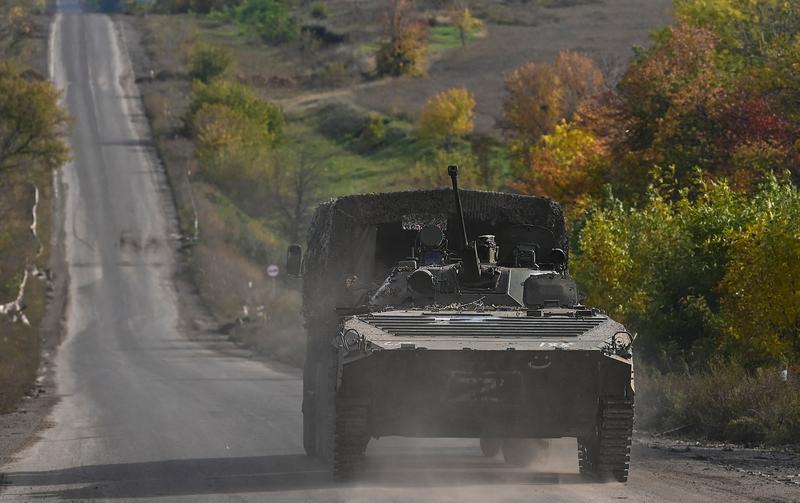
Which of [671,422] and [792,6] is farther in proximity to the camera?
[792,6]

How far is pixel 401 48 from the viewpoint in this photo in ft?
407

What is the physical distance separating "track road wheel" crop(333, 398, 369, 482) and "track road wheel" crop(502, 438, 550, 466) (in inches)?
115

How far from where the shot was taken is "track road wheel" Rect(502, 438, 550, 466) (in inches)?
667

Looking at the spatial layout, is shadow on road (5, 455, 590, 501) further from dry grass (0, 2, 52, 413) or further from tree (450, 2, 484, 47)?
tree (450, 2, 484, 47)

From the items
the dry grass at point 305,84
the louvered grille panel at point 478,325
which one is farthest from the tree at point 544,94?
the louvered grille panel at point 478,325

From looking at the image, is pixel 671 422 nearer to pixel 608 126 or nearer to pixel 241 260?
pixel 608 126

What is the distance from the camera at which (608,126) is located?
5016cm

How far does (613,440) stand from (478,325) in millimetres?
1668

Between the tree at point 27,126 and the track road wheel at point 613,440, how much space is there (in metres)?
72.3

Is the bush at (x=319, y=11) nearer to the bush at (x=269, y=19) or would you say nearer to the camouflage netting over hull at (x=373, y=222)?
the bush at (x=269, y=19)

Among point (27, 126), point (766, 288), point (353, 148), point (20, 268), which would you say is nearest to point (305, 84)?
point (353, 148)

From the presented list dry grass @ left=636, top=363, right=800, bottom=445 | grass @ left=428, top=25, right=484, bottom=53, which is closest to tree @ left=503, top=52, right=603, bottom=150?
grass @ left=428, top=25, right=484, bottom=53

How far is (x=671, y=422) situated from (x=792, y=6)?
111 feet

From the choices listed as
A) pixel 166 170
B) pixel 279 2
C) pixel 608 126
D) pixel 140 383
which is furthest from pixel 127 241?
pixel 279 2
